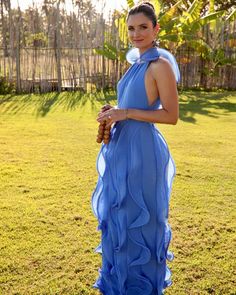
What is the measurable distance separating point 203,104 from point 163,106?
7980 mm

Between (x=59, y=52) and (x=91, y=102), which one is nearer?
(x=91, y=102)

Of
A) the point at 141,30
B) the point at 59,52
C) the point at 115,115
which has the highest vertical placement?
the point at 59,52

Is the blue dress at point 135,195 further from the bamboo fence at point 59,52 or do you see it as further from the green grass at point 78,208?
the bamboo fence at point 59,52

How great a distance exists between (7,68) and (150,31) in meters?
9.81

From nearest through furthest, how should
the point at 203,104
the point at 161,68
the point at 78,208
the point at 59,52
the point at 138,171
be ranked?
the point at 161,68 < the point at 138,171 < the point at 78,208 < the point at 203,104 < the point at 59,52

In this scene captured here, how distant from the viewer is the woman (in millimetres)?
1821

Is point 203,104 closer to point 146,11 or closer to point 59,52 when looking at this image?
point 59,52

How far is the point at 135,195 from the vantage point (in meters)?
2.00

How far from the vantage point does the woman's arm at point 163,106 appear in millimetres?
1767

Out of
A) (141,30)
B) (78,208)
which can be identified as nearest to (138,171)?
(141,30)

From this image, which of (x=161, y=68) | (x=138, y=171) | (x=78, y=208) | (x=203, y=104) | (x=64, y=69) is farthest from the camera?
(x=64, y=69)

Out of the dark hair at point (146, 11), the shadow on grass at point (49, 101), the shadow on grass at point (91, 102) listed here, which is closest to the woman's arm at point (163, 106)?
the dark hair at point (146, 11)

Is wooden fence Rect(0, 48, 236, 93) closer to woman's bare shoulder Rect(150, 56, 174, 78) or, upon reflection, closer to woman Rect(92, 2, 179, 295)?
woman Rect(92, 2, 179, 295)

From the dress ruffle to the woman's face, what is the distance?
16.3 inches
